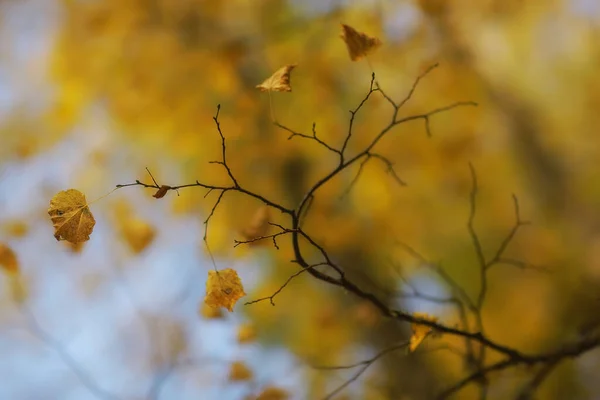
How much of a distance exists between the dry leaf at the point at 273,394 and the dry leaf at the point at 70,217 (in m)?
0.41

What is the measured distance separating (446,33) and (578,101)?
0.30m

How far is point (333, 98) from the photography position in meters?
0.99

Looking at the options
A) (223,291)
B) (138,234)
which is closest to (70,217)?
(223,291)

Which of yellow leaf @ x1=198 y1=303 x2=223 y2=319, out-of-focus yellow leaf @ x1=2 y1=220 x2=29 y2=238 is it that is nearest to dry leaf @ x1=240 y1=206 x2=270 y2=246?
yellow leaf @ x1=198 y1=303 x2=223 y2=319

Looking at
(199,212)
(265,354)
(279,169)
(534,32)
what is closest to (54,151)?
(199,212)

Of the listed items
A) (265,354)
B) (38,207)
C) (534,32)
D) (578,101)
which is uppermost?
(534,32)

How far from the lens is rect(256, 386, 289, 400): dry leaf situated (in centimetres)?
74

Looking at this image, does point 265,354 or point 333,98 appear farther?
point 333,98

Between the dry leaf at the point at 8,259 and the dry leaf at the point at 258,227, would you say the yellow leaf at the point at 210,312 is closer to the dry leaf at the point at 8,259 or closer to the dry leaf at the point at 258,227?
the dry leaf at the point at 258,227

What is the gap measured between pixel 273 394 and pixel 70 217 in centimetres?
45

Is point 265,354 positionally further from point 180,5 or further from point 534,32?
point 534,32

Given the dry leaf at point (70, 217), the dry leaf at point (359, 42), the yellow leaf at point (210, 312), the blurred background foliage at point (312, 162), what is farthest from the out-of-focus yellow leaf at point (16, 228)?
the dry leaf at point (359, 42)

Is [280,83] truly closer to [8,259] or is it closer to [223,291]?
[223,291]

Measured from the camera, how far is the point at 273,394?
754 mm
